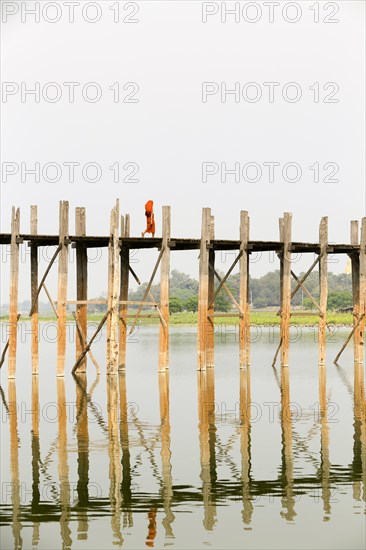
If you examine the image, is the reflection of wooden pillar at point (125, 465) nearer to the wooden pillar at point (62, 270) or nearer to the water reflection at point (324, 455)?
the water reflection at point (324, 455)

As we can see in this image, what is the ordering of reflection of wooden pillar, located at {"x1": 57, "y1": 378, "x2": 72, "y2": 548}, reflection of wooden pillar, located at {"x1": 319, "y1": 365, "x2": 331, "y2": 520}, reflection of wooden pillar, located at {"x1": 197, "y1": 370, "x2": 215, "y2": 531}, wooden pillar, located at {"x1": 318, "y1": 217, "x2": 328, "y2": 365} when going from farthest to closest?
wooden pillar, located at {"x1": 318, "y1": 217, "x2": 328, "y2": 365} < reflection of wooden pillar, located at {"x1": 319, "y1": 365, "x2": 331, "y2": 520} < reflection of wooden pillar, located at {"x1": 197, "y1": 370, "x2": 215, "y2": 531} < reflection of wooden pillar, located at {"x1": 57, "y1": 378, "x2": 72, "y2": 548}

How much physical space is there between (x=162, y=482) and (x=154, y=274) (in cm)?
1280

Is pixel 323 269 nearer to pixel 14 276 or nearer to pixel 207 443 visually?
pixel 14 276

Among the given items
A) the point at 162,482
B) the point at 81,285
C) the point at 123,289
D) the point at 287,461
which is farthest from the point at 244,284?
the point at 162,482

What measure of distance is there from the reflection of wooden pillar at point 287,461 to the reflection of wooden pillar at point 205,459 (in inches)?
32.8

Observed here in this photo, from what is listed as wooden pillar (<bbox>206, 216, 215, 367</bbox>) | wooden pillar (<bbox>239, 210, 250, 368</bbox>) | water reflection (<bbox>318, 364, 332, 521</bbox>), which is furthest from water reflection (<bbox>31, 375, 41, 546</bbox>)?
wooden pillar (<bbox>239, 210, 250, 368</bbox>)

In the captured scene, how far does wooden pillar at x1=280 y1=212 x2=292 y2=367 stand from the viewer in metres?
25.7

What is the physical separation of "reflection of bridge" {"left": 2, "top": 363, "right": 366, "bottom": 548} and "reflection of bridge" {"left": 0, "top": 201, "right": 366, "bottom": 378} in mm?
5418

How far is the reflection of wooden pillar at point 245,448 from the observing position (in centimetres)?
1068

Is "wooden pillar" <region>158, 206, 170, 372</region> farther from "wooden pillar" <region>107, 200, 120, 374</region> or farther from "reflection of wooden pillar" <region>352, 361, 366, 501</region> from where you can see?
"reflection of wooden pillar" <region>352, 361, 366, 501</region>

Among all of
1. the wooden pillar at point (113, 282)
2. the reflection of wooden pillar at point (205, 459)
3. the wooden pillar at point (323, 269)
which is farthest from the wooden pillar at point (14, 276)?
the wooden pillar at point (323, 269)

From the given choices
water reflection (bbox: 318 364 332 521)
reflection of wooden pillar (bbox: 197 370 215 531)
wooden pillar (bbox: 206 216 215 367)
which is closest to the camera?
reflection of wooden pillar (bbox: 197 370 215 531)

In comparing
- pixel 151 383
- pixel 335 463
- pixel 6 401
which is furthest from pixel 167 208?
pixel 335 463

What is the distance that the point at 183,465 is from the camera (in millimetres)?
12930
